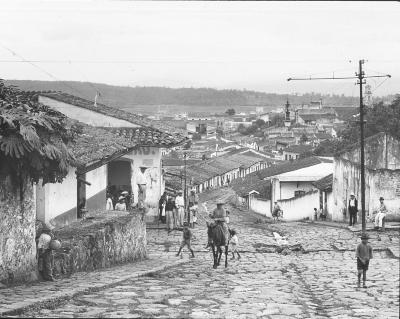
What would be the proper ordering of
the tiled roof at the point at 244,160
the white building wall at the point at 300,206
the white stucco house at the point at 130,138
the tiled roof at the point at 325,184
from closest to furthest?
the white stucco house at the point at 130,138, the tiled roof at the point at 325,184, the white building wall at the point at 300,206, the tiled roof at the point at 244,160

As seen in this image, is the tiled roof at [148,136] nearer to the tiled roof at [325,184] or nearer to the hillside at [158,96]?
the hillside at [158,96]

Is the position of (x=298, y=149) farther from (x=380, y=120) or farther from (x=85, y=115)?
(x=85, y=115)

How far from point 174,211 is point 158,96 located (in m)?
73.3

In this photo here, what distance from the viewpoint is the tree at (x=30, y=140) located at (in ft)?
32.7

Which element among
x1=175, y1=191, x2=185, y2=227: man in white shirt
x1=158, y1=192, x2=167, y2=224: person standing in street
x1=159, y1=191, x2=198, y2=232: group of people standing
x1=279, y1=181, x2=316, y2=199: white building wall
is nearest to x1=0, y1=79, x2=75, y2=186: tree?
x1=159, y1=191, x2=198, y2=232: group of people standing

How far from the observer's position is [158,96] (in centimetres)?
9438

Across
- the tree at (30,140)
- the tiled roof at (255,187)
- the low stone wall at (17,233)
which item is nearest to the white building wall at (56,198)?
the low stone wall at (17,233)

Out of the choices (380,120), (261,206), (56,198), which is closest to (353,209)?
(56,198)

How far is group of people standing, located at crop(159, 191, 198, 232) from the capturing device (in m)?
21.5

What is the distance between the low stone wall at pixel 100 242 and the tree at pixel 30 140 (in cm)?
147

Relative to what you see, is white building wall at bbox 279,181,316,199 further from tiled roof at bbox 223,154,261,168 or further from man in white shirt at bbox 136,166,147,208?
tiled roof at bbox 223,154,261,168

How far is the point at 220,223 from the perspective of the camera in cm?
1475

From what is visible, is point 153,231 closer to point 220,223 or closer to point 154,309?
point 220,223

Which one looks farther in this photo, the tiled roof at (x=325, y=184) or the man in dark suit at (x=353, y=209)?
the tiled roof at (x=325, y=184)
